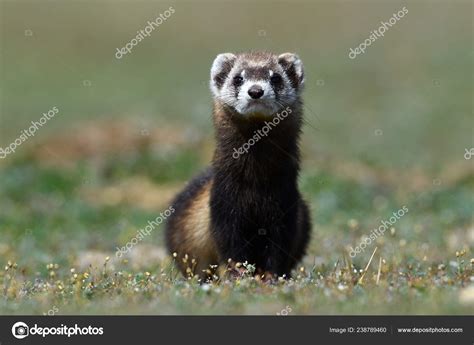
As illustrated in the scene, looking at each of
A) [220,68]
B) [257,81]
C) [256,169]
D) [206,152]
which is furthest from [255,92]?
[206,152]

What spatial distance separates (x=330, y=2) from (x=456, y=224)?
3837 centimetres

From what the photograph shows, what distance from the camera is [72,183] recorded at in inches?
765

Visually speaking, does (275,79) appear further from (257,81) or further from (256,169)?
(256,169)

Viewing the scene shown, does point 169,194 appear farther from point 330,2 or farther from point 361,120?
point 330,2

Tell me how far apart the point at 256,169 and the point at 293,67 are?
160 cm

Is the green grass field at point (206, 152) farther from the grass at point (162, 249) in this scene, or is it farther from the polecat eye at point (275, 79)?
the polecat eye at point (275, 79)

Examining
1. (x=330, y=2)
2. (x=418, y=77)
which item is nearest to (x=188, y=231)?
(x=418, y=77)
